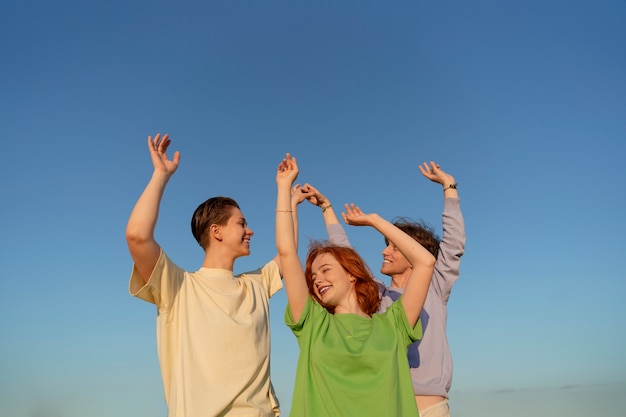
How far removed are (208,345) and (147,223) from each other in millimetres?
1135

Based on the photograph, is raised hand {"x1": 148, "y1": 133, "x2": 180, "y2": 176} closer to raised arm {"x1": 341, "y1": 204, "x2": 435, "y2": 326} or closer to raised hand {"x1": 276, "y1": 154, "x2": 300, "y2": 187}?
raised hand {"x1": 276, "y1": 154, "x2": 300, "y2": 187}

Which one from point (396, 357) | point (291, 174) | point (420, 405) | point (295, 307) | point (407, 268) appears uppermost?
point (291, 174)

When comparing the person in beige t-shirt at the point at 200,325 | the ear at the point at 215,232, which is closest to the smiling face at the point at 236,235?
the ear at the point at 215,232

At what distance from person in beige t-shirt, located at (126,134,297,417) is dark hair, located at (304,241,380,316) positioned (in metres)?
0.70

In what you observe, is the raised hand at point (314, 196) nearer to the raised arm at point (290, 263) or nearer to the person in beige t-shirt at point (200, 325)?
the person in beige t-shirt at point (200, 325)

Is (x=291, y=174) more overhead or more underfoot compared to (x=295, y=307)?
more overhead

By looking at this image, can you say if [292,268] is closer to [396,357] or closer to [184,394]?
[396,357]

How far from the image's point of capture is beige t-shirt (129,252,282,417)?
4996 mm

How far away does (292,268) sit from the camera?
4.67m

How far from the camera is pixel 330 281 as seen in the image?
16.7ft

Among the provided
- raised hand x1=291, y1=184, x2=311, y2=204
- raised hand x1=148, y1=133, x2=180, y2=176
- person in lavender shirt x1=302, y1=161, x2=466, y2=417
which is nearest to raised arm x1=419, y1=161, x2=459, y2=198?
person in lavender shirt x1=302, y1=161, x2=466, y2=417

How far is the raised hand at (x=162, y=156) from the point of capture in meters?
5.29

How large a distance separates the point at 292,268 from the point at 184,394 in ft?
4.54

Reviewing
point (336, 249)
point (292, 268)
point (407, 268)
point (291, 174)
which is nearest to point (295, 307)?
point (292, 268)
